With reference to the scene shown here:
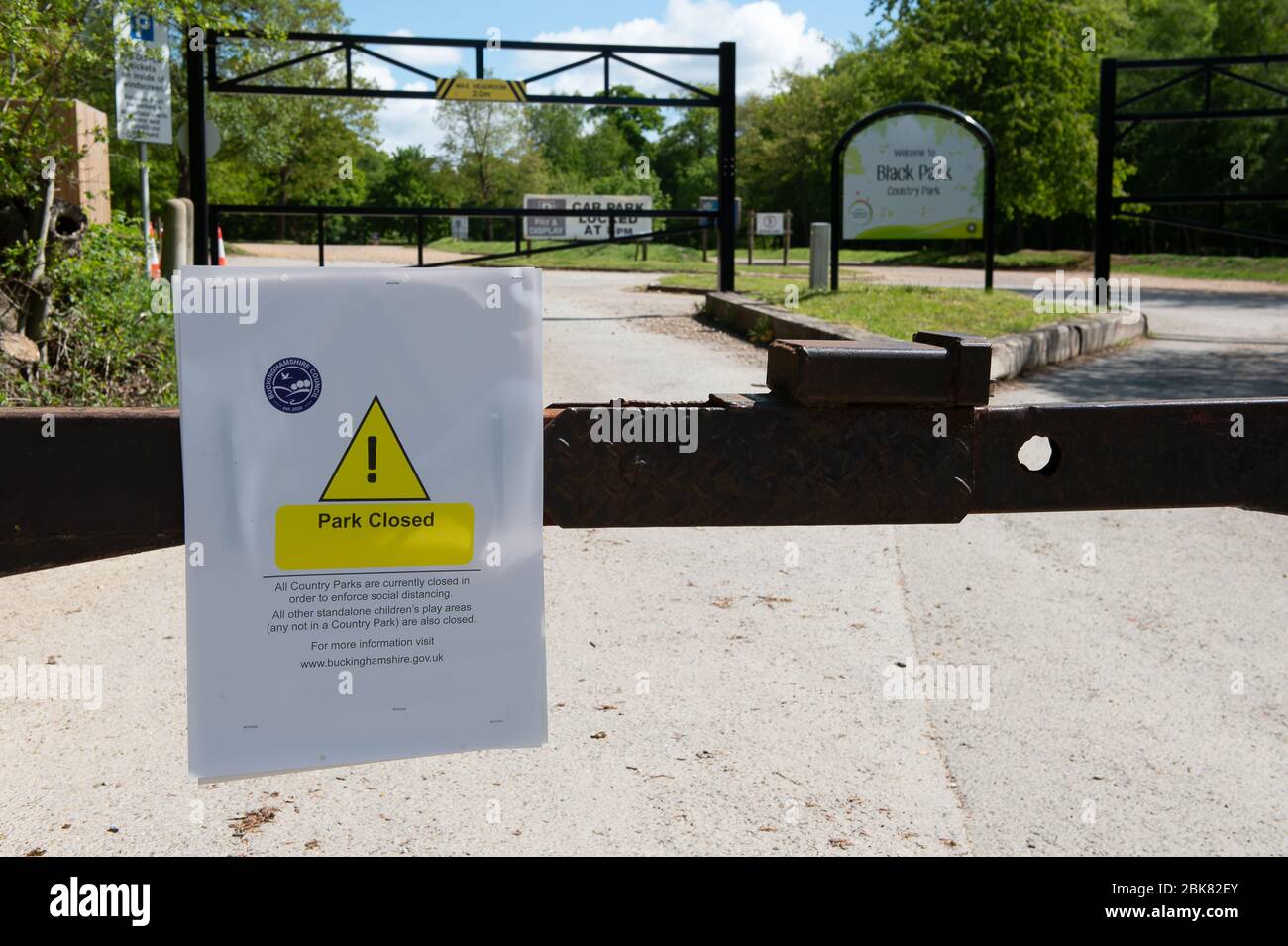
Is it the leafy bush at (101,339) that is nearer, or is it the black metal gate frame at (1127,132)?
the leafy bush at (101,339)

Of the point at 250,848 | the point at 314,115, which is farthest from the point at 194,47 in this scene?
the point at 314,115

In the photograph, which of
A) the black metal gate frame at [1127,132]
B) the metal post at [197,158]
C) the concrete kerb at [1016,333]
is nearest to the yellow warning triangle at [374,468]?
the concrete kerb at [1016,333]

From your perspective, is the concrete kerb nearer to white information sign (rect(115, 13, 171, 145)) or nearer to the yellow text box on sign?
white information sign (rect(115, 13, 171, 145))

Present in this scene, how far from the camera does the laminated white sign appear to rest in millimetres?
1585

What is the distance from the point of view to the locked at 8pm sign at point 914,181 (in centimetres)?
1583

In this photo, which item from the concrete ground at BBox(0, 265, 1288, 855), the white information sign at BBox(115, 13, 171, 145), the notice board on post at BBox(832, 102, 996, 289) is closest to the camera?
the concrete ground at BBox(0, 265, 1288, 855)

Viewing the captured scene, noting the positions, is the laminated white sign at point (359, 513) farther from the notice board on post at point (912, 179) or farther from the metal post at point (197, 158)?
the notice board on post at point (912, 179)

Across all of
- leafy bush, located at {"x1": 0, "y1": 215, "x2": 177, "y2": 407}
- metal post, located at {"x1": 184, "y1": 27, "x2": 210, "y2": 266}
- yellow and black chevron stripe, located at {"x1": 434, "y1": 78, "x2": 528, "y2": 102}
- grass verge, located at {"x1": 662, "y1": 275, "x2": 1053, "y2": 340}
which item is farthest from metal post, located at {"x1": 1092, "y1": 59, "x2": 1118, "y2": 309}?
leafy bush, located at {"x1": 0, "y1": 215, "x2": 177, "y2": 407}

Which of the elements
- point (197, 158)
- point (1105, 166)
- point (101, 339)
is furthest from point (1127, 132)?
point (101, 339)

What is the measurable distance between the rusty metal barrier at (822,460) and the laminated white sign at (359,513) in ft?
0.22

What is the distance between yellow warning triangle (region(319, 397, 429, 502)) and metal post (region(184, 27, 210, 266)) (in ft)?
40.8

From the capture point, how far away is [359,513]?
1.63 m

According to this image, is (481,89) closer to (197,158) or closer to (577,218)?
(577,218)

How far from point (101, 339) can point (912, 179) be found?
1065 centimetres
